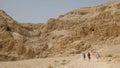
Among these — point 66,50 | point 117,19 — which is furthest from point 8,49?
point 117,19

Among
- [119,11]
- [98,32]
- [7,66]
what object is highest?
[119,11]

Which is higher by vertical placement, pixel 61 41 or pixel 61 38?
pixel 61 38

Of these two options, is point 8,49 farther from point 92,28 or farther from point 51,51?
point 92,28

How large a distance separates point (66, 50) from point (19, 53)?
9120 mm

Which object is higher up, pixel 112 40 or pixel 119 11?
pixel 119 11

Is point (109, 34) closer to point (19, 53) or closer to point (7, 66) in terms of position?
point (19, 53)

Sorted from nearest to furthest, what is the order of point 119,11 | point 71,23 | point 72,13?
point 119,11
point 71,23
point 72,13

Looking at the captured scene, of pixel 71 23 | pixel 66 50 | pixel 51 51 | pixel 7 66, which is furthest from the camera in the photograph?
pixel 71 23

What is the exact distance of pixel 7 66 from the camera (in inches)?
1607

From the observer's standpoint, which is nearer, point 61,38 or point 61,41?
point 61,41

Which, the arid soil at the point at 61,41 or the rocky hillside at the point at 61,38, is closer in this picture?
the arid soil at the point at 61,41

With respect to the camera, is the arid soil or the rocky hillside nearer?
the arid soil

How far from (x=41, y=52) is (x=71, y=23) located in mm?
16813

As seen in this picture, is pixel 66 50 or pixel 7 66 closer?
pixel 7 66
